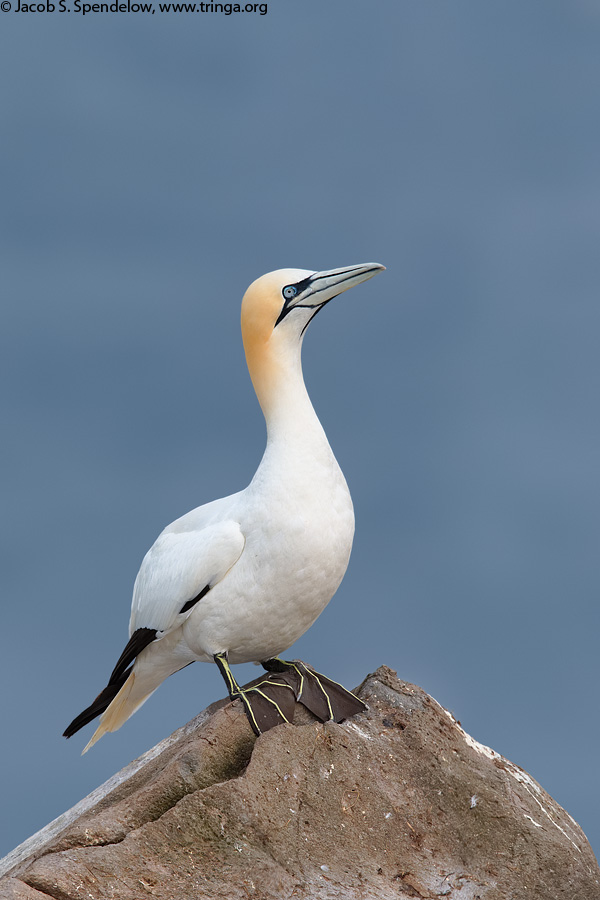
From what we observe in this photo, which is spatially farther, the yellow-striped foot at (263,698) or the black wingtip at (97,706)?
the black wingtip at (97,706)

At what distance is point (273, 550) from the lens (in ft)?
27.0

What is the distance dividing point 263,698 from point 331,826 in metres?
1.13

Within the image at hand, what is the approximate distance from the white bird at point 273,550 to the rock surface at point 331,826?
36 cm

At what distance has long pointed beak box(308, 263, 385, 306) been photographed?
858cm

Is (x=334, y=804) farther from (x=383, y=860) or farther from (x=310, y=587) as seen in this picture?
(x=310, y=587)

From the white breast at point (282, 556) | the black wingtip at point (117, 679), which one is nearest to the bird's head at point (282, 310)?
the white breast at point (282, 556)

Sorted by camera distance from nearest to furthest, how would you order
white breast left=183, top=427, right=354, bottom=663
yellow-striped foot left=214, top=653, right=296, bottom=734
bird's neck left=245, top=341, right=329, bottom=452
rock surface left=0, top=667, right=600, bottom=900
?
1. rock surface left=0, top=667, right=600, bottom=900
2. white breast left=183, top=427, right=354, bottom=663
3. yellow-striped foot left=214, top=653, right=296, bottom=734
4. bird's neck left=245, top=341, right=329, bottom=452

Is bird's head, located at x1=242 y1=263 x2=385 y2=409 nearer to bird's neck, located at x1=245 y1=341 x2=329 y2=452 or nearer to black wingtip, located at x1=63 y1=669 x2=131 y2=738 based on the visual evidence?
bird's neck, located at x1=245 y1=341 x2=329 y2=452

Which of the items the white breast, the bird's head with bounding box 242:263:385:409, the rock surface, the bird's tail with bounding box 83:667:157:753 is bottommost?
the rock surface

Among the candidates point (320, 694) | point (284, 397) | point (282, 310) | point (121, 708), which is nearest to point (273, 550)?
point (284, 397)

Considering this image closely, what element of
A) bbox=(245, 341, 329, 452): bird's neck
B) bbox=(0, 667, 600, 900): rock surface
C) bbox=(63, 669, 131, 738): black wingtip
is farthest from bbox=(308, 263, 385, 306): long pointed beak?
bbox=(63, 669, 131, 738): black wingtip

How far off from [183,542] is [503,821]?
2.96m

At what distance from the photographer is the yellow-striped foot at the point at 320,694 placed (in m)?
8.61

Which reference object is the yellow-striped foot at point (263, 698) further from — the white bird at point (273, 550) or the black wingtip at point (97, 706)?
the black wingtip at point (97, 706)
